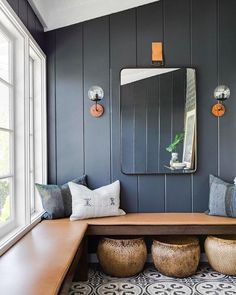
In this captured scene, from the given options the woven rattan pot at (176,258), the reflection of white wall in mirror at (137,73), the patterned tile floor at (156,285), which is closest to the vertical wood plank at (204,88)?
the reflection of white wall in mirror at (137,73)

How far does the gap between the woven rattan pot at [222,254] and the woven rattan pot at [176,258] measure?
14 centimetres

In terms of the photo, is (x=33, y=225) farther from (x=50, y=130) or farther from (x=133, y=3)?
(x=133, y=3)

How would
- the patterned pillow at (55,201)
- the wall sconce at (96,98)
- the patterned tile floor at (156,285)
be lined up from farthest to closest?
the wall sconce at (96,98)
the patterned pillow at (55,201)
the patterned tile floor at (156,285)

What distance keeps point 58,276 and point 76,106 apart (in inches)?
77.2

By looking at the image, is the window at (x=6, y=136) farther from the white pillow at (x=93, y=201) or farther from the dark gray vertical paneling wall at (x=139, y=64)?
the dark gray vertical paneling wall at (x=139, y=64)

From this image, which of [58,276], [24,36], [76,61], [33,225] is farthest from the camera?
[76,61]

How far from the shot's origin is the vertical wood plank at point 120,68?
3152mm

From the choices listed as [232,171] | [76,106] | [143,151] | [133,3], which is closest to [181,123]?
[143,151]

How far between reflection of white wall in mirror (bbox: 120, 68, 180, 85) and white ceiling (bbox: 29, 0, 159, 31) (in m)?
0.66

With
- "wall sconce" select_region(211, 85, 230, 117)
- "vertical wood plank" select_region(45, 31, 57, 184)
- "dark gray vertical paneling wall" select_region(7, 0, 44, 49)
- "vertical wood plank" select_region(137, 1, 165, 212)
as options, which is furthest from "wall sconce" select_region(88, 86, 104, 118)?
"wall sconce" select_region(211, 85, 230, 117)

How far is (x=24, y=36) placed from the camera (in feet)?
7.93

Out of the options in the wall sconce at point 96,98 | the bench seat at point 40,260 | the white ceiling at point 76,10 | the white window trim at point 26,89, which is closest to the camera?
the bench seat at point 40,260

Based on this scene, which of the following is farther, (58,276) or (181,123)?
(181,123)

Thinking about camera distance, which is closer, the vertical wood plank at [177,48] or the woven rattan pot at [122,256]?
the woven rattan pot at [122,256]
